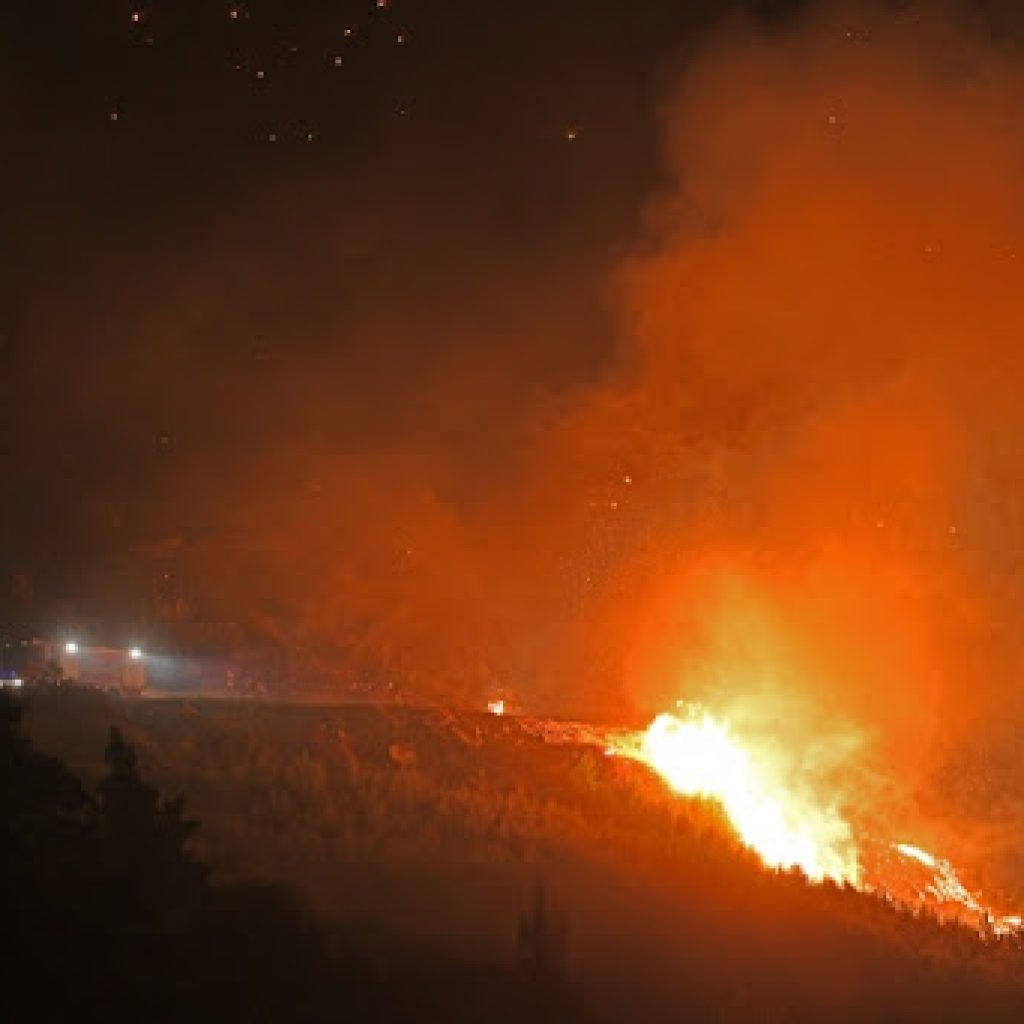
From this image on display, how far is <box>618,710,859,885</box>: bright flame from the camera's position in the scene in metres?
22.7

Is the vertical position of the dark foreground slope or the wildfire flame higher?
the wildfire flame

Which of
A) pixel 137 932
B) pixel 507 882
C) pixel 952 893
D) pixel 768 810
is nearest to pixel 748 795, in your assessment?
pixel 768 810

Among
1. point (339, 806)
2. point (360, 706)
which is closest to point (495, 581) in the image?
point (360, 706)

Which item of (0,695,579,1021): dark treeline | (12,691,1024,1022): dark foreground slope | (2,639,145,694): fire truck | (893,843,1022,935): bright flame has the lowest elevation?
(0,695,579,1021): dark treeline

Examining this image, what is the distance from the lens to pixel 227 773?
1747 centimetres

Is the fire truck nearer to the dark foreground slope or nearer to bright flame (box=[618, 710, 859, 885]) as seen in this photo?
the dark foreground slope

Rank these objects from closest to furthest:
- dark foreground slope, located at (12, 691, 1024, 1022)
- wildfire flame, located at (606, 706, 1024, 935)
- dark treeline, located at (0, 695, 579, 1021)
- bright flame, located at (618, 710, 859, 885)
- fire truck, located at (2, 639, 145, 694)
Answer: dark treeline, located at (0, 695, 579, 1021) → dark foreground slope, located at (12, 691, 1024, 1022) → wildfire flame, located at (606, 706, 1024, 935) → bright flame, located at (618, 710, 859, 885) → fire truck, located at (2, 639, 145, 694)

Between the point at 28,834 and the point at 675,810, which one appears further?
the point at 675,810

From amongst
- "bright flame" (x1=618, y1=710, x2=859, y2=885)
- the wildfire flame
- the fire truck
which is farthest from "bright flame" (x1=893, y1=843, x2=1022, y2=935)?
the fire truck

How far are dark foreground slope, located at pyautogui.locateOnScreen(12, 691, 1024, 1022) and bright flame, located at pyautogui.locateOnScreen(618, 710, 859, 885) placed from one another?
6.56ft

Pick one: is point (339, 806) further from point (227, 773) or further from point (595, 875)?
point (595, 875)

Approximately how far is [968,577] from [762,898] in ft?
76.0

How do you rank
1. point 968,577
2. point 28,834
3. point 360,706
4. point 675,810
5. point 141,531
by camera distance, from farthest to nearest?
point 141,531 → point 968,577 → point 360,706 → point 675,810 → point 28,834

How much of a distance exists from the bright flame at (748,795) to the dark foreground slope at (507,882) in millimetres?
2000
